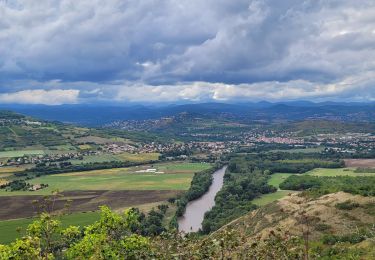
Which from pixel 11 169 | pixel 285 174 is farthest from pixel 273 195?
pixel 11 169

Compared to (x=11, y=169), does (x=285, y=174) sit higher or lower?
lower

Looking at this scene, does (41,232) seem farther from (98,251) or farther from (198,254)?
(198,254)

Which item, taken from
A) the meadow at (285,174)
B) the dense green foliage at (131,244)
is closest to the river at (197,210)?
the meadow at (285,174)

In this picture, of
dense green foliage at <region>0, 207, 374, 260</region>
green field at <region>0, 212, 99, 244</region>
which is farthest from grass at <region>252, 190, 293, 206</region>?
dense green foliage at <region>0, 207, 374, 260</region>

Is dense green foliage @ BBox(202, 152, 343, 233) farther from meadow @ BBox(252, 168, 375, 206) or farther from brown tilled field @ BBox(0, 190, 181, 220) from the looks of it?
brown tilled field @ BBox(0, 190, 181, 220)

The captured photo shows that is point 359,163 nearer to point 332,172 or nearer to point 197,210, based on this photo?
point 332,172

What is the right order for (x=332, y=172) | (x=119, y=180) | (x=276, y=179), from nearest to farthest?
(x=276, y=179), (x=119, y=180), (x=332, y=172)

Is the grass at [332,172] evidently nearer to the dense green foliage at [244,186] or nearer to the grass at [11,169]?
the dense green foliage at [244,186]
